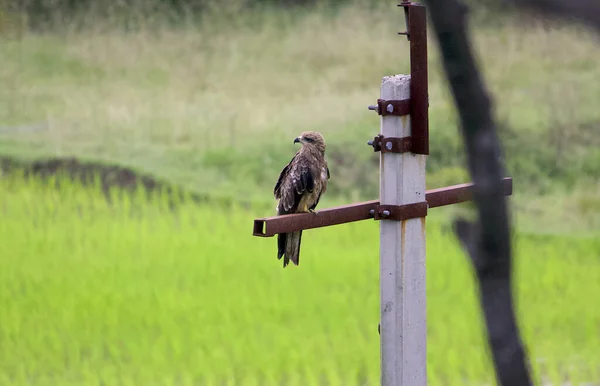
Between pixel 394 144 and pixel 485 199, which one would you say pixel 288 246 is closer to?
pixel 394 144

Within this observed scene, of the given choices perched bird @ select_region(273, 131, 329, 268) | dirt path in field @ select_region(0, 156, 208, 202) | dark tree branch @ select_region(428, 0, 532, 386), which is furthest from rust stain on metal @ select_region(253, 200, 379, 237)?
dirt path in field @ select_region(0, 156, 208, 202)

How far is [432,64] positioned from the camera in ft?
30.9

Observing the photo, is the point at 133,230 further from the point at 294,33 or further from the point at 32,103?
the point at 294,33

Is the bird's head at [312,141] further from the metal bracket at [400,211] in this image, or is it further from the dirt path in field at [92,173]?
the dirt path in field at [92,173]

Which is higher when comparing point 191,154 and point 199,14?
point 199,14

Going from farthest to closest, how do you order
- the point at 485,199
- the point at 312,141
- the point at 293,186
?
the point at 312,141
the point at 293,186
the point at 485,199

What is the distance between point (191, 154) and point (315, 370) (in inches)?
150

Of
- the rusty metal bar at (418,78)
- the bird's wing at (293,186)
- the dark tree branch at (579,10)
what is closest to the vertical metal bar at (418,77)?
the rusty metal bar at (418,78)

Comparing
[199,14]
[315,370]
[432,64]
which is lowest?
[315,370]

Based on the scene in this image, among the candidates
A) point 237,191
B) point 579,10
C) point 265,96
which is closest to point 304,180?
point 579,10

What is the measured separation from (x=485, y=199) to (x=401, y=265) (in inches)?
61.0

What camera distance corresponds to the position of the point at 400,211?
270 centimetres

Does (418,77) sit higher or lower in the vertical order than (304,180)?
higher

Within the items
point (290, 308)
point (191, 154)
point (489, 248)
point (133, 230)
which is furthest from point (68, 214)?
point (489, 248)
